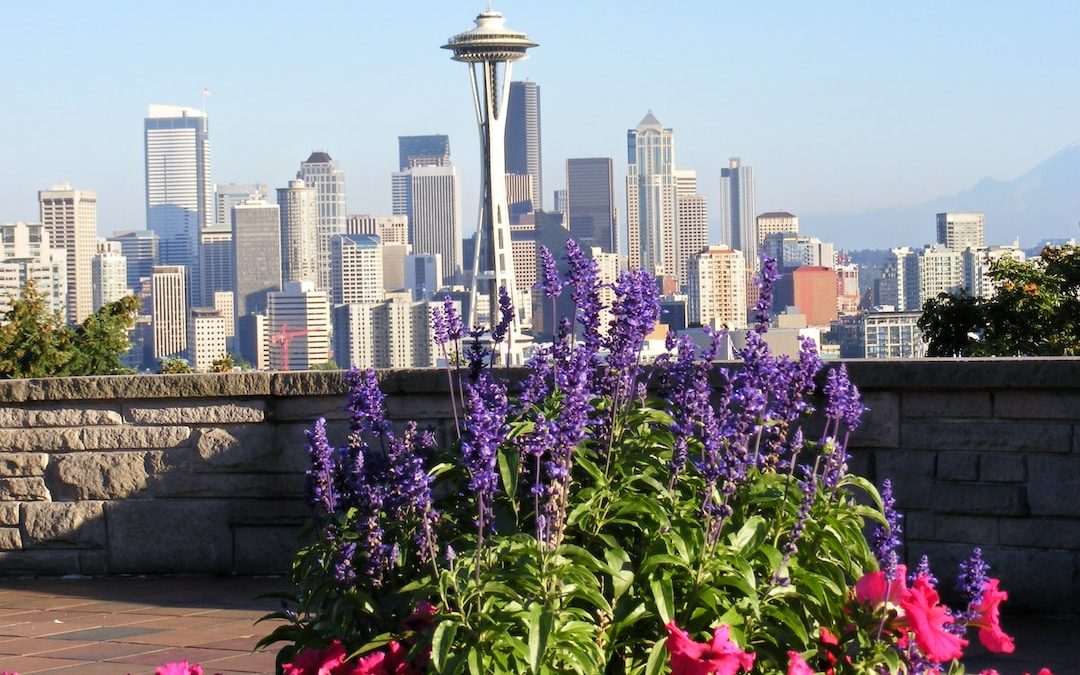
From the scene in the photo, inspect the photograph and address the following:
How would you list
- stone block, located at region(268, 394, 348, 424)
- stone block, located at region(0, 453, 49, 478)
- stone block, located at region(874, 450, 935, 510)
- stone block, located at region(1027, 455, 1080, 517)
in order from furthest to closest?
stone block, located at region(0, 453, 49, 478), stone block, located at region(268, 394, 348, 424), stone block, located at region(874, 450, 935, 510), stone block, located at region(1027, 455, 1080, 517)

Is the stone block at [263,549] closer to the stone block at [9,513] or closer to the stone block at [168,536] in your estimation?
the stone block at [168,536]

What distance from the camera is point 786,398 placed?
3.28 m

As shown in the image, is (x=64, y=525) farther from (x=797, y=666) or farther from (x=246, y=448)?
(x=797, y=666)

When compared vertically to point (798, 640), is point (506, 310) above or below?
above

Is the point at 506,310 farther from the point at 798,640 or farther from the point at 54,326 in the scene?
the point at 54,326

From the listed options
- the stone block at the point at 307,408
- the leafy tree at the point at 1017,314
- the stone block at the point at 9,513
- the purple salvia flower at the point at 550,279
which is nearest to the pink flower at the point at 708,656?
the purple salvia flower at the point at 550,279

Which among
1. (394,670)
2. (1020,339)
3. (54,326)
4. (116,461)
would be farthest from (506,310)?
(1020,339)

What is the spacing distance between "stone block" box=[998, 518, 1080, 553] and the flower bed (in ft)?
6.07

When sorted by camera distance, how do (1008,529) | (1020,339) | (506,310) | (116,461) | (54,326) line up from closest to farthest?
(506,310) < (1008,529) < (116,461) < (54,326) < (1020,339)

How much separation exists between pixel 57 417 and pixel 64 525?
0.45 m

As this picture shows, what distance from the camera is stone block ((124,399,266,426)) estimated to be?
21.1ft

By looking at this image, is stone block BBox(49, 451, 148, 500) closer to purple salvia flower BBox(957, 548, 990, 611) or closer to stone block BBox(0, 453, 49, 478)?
stone block BBox(0, 453, 49, 478)

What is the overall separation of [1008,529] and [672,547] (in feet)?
7.85

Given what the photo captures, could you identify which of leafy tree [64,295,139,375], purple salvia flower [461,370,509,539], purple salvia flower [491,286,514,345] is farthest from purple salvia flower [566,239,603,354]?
→ leafy tree [64,295,139,375]
